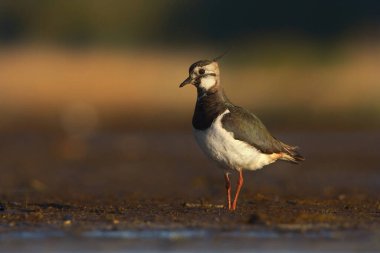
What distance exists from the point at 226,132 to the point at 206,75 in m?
1.06

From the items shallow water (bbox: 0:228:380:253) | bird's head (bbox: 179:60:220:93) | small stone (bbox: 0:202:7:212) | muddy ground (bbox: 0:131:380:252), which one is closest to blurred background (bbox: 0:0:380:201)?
muddy ground (bbox: 0:131:380:252)

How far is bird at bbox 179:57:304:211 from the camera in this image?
12094mm

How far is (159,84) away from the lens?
1297 inches

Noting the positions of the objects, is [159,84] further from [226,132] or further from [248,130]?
[226,132]

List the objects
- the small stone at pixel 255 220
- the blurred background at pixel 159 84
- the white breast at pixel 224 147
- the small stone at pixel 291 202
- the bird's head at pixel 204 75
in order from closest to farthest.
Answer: the small stone at pixel 255 220 < the white breast at pixel 224 147 < the bird's head at pixel 204 75 < the small stone at pixel 291 202 < the blurred background at pixel 159 84

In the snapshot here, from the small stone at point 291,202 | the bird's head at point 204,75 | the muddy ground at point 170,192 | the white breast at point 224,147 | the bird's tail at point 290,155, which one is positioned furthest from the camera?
the small stone at point 291,202

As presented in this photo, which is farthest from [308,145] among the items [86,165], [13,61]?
[13,61]

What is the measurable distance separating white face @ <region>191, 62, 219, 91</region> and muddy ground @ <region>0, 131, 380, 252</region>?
1.45 metres

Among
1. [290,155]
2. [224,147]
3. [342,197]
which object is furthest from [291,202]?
[224,147]

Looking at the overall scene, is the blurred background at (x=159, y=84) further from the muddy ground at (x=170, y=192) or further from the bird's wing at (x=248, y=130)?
the bird's wing at (x=248, y=130)

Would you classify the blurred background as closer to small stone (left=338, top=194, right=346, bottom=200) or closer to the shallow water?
small stone (left=338, top=194, right=346, bottom=200)

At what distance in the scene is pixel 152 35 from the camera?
46406mm

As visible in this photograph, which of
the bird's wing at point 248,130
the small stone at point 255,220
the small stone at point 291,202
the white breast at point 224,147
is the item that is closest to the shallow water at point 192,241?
the small stone at point 255,220

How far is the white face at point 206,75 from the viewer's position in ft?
42.1
